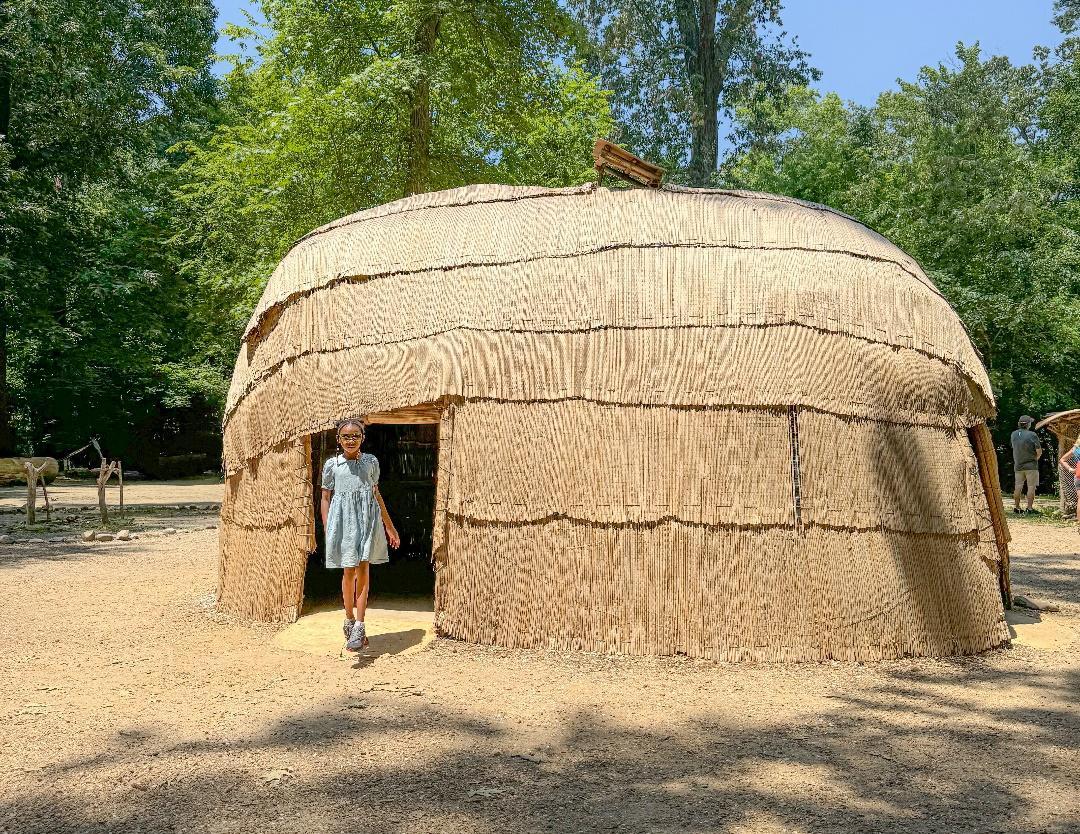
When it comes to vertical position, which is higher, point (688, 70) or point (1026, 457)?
point (688, 70)

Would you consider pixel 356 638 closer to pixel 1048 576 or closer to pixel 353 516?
pixel 353 516

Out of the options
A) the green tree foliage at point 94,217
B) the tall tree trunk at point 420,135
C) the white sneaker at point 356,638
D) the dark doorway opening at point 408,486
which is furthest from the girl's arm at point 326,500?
the green tree foliage at point 94,217

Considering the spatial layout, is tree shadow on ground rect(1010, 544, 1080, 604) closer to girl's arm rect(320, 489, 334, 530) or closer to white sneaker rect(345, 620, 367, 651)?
white sneaker rect(345, 620, 367, 651)

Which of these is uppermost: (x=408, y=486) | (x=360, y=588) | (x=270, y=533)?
(x=408, y=486)

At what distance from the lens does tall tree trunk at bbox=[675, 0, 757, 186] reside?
100 ft

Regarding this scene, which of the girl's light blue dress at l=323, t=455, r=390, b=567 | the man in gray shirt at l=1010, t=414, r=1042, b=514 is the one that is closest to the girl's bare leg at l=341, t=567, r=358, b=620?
the girl's light blue dress at l=323, t=455, r=390, b=567

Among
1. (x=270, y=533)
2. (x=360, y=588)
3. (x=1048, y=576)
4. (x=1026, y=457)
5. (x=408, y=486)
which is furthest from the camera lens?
(x=1026, y=457)

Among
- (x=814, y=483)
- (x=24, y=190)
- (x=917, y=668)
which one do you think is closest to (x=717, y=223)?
(x=814, y=483)

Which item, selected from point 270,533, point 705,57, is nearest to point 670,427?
point 270,533

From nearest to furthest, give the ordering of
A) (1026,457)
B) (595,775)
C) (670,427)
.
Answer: (595,775) → (670,427) → (1026,457)

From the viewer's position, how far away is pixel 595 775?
417 centimetres

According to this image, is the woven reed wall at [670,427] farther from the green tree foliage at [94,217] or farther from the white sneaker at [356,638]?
the green tree foliage at [94,217]

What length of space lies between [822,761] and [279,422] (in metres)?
4.80

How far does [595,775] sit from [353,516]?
284 cm
